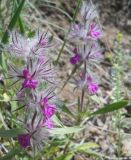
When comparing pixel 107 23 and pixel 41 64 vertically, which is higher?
pixel 107 23

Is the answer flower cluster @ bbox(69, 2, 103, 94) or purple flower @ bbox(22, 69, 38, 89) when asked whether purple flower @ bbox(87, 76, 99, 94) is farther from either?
purple flower @ bbox(22, 69, 38, 89)

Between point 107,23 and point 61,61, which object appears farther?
point 107,23

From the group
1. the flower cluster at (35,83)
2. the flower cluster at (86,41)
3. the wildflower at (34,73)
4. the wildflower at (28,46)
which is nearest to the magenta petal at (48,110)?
the flower cluster at (35,83)

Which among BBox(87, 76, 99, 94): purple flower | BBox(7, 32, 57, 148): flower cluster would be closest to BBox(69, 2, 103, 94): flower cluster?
BBox(87, 76, 99, 94): purple flower

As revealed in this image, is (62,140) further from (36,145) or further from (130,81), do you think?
(130,81)

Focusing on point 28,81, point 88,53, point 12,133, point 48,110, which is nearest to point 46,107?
point 48,110

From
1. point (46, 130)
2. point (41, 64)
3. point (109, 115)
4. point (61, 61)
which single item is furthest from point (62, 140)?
point (61, 61)
